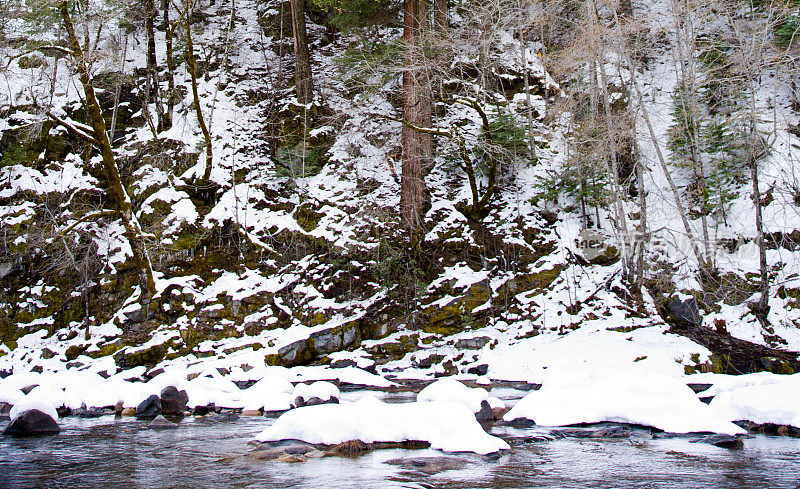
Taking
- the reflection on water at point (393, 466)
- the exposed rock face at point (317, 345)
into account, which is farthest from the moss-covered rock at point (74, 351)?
the reflection on water at point (393, 466)

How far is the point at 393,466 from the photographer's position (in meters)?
4.64

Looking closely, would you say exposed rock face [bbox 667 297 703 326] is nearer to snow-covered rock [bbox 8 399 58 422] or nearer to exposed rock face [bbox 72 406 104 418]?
exposed rock face [bbox 72 406 104 418]

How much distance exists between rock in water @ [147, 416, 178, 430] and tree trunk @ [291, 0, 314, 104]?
15.6 m

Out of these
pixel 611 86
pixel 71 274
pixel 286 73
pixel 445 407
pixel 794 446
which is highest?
pixel 286 73

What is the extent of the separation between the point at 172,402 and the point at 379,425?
173 inches

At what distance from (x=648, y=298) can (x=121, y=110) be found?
19.9 meters

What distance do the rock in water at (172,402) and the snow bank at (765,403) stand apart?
7956 mm

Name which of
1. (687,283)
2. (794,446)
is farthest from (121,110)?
(794,446)

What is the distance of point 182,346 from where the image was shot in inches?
503

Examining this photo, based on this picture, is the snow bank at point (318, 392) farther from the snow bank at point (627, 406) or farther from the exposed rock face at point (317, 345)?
the exposed rock face at point (317, 345)

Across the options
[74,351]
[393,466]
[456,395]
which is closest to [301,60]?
[74,351]

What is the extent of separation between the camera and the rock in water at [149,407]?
Answer: 26.9ft

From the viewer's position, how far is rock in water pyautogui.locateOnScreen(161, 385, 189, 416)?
27.1 feet

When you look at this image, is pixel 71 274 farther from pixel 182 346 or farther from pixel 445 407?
pixel 445 407
